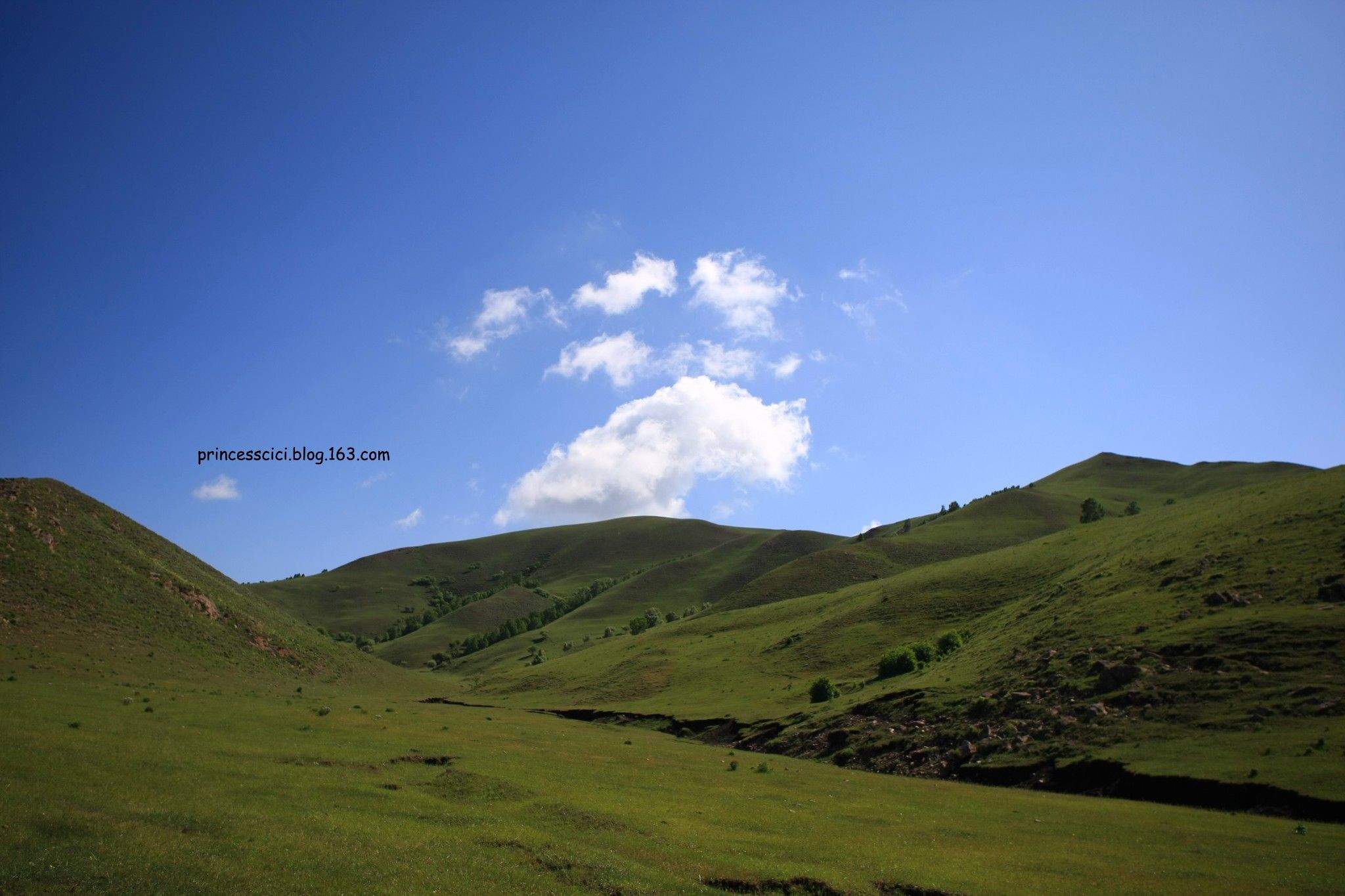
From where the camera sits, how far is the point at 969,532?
140 m

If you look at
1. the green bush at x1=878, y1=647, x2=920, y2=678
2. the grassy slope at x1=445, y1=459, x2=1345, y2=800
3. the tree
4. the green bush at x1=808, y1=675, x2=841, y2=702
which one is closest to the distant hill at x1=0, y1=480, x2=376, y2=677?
the grassy slope at x1=445, y1=459, x2=1345, y2=800

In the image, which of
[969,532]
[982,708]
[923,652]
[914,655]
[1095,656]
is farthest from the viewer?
[969,532]

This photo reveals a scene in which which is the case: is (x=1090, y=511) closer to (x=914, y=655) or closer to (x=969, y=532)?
(x=969, y=532)

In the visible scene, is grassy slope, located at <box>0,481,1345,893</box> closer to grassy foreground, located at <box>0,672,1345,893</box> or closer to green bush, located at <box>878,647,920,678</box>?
grassy foreground, located at <box>0,672,1345,893</box>

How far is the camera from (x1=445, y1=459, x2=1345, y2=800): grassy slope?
3638cm

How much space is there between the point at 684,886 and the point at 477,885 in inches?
201

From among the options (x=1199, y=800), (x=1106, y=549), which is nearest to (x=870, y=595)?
(x=1106, y=549)

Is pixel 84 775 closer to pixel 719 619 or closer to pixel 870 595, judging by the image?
pixel 870 595

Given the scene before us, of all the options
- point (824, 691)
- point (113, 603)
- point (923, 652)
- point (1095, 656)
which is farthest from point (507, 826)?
point (113, 603)

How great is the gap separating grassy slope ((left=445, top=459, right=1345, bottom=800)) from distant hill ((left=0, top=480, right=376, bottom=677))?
30641mm

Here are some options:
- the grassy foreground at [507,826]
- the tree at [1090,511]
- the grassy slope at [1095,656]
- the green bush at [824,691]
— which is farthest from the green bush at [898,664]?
the tree at [1090,511]

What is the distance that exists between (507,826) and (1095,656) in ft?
134

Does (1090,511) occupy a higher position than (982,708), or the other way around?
(1090,511)

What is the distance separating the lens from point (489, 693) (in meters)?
102
